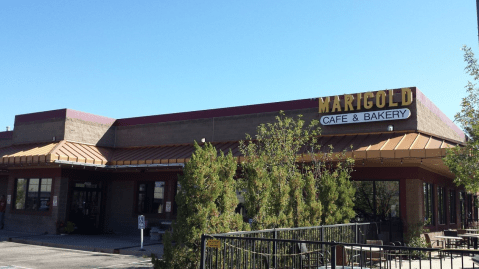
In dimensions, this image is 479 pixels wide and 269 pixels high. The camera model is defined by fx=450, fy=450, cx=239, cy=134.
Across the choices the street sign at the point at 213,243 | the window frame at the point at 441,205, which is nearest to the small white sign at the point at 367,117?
the window frame at the point at 441,205

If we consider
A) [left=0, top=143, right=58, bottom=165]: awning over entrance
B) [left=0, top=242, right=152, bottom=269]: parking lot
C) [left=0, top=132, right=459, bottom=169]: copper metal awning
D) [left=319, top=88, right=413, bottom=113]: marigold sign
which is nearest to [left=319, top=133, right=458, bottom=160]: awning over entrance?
[left=0, top=132, right=459, bottom=169]: copper metal awning

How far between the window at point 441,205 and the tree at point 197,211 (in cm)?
1444

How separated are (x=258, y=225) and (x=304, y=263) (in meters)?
1.56

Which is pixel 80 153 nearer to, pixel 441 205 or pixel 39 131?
pixel 39 131

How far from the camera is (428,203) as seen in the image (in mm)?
19469

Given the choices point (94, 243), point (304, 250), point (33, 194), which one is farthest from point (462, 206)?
point (33, 194)

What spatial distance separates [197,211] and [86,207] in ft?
55.5

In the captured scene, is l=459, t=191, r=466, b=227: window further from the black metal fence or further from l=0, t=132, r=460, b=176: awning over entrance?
the black metal fence

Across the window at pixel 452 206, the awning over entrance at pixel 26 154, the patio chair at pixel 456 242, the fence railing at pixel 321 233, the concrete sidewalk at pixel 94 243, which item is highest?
the awning over entrance at pixel 26 154

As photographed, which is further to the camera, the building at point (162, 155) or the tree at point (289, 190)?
the building at point (162, 155)

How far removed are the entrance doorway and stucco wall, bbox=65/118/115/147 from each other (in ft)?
7.90

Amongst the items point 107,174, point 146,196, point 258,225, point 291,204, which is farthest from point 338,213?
point 107,174

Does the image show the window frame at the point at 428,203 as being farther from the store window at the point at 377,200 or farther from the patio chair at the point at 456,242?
the store window at the point at 377,200

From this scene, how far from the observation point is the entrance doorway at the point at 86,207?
79.7 ft
